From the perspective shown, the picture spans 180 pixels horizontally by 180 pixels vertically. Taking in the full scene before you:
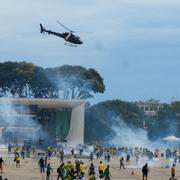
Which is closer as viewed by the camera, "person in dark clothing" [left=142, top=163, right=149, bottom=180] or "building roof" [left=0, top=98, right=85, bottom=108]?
"person in dark clothing" [left=142, top=163, right=149, bottom=180]

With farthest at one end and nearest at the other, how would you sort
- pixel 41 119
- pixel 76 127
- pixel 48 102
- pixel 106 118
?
pixel 106 118
pixel 41 119
pixel 76 127
pixel 48 102

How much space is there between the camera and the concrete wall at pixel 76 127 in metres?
94.2

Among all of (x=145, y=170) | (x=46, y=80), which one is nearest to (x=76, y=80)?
(x=46, y=80)

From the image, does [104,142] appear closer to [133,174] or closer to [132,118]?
[132,118]

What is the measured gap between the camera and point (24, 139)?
90.8 m

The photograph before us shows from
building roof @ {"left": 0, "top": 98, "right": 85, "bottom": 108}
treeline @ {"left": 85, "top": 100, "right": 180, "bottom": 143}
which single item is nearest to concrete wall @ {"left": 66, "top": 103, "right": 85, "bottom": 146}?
building roof @ {"left": 0, "top": 98, "right": 85, "bottom": 108}

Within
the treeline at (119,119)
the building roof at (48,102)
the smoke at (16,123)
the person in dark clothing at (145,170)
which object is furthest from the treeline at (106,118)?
the person in dark clothing at (145,170)

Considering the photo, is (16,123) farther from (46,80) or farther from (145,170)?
(145,170)

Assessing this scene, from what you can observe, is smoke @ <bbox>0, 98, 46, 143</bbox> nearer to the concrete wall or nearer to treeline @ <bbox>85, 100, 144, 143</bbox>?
the concrete wall

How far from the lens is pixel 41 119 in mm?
97625

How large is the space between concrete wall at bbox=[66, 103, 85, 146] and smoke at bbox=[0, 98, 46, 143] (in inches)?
170

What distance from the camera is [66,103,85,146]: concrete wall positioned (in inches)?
3711

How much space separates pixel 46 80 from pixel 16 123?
28.5 meters

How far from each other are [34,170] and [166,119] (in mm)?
87383
